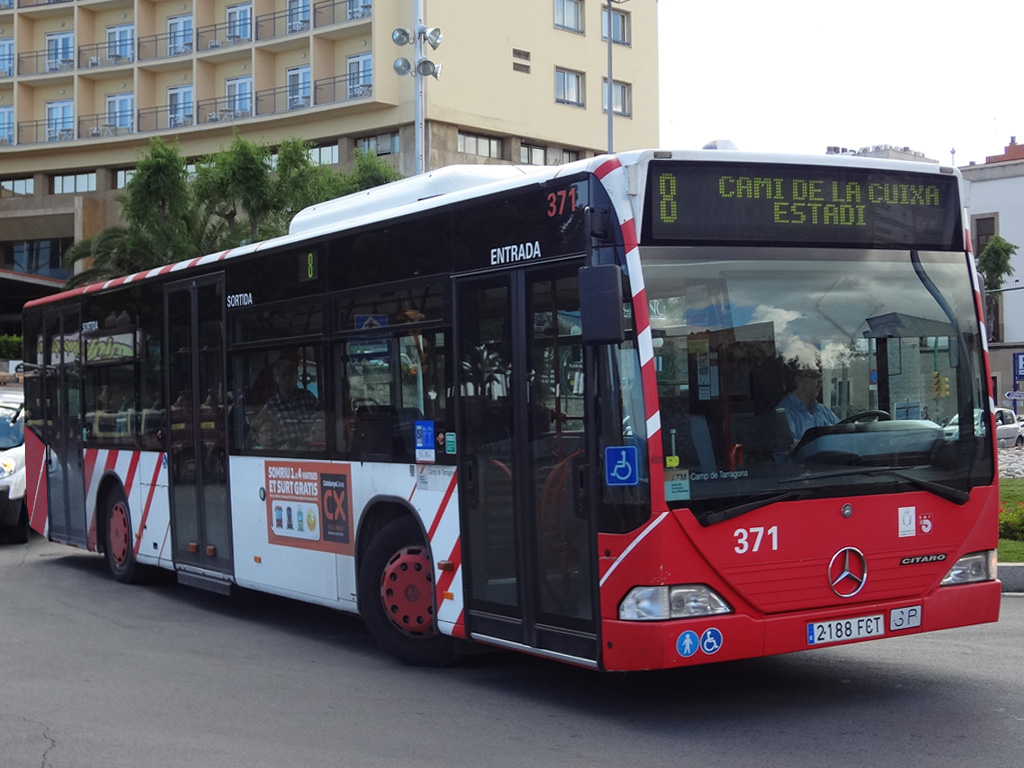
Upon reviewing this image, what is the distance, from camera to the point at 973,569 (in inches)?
285

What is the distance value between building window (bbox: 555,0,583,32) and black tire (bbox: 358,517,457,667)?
50.4 m

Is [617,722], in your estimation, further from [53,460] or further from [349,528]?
[53,460]

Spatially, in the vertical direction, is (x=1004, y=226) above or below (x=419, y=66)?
above

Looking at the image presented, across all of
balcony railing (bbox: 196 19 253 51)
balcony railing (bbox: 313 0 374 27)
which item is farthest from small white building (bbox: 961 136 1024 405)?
balcony railing (bbox: 196 19 253 51)

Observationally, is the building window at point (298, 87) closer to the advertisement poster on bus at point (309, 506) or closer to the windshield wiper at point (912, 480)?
the advertisement poster on bus at point (309, 506)

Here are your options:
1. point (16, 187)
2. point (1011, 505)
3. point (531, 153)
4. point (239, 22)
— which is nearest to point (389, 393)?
point (1011, 505)

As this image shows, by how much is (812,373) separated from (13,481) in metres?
12.2

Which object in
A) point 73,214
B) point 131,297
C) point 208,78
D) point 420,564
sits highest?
point 208,78

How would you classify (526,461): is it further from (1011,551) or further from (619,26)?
(619,26)

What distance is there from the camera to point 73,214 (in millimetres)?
62438

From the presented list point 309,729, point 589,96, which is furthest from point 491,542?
point 589,96

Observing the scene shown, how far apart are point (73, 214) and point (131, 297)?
5345 cm

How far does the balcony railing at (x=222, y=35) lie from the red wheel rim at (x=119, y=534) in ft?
158

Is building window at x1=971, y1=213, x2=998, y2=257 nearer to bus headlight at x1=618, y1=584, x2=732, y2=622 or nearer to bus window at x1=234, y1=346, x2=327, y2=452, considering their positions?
bus window at x1=234, y1=346, x2=327, y2=452
